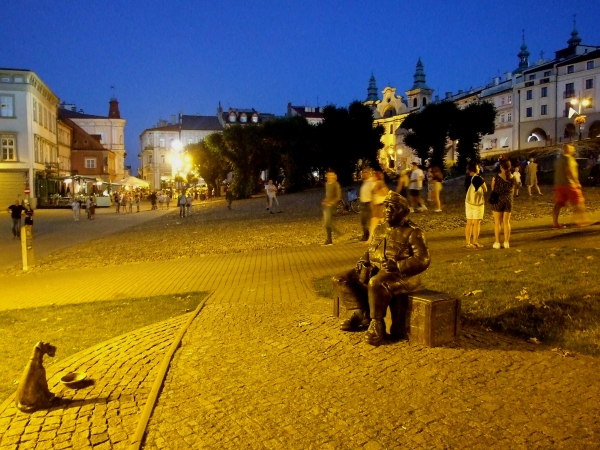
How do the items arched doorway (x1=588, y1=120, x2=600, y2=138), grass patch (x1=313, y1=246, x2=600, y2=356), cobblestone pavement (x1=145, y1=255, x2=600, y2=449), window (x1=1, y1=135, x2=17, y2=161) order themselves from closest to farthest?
cobblestone pavement (x1=145, y1=255, x2=600, y2=449)
grass patch (x1=313, y1=246, x2=600, y2=356)
window (x1=1, y1=135, x2=17, y2=161)
arched doorway (x1=588, y1=120, x2=600, y2=138)

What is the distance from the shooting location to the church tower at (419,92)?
97188mm

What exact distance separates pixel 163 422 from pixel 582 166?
32464 mm

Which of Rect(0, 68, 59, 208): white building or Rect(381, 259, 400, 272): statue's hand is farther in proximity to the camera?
Rect(0, 68, 59, 208): white building

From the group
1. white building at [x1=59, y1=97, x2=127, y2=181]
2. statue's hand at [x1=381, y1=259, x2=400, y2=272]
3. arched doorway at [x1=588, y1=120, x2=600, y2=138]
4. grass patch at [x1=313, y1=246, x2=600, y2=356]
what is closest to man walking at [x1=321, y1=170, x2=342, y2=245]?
grass patch at [x1=313, y1=246, x2=600, y2=356]

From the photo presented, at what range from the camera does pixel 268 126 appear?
159 feet

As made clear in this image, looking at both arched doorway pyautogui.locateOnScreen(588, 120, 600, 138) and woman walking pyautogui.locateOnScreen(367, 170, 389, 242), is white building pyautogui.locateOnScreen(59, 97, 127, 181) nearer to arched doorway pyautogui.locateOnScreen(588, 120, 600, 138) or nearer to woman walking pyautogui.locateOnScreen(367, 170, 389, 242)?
arched doorway pyautogui.locateOnScreen(588, 120, 600, 138)

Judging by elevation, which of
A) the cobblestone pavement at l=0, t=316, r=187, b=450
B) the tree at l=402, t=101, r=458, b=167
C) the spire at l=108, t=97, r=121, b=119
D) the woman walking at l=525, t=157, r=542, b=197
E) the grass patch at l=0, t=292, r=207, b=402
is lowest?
the grass patch at l=0, t=292, r=207, b=402

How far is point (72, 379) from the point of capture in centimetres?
479

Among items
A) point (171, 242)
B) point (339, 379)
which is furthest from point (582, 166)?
point (339, 379)

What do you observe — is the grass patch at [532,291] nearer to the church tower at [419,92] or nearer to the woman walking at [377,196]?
the woman walking at [377,196]

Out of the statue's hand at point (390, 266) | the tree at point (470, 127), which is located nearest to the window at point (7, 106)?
the tree at point (470, 127)

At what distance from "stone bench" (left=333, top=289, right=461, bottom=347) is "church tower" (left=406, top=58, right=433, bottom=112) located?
95.4m

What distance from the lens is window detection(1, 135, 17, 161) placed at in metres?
51.0

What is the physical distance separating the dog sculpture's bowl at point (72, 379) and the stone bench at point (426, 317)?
2.93 meters
